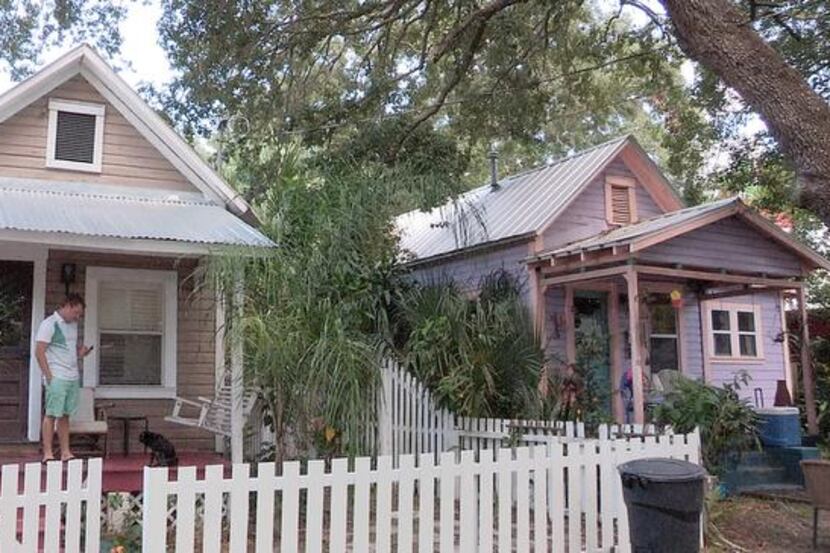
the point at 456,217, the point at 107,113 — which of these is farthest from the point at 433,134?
the point at 107,113

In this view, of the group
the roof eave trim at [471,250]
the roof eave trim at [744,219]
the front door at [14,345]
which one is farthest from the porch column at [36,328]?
the roof eave trim at [744,219]

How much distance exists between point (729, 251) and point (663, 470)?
23.8 feet

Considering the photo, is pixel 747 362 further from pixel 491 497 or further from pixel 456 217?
pixel 491 497

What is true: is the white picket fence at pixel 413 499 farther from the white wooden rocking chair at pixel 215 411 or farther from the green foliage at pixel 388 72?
the green foliage at pixel 388 72

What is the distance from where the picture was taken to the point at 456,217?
509 inches

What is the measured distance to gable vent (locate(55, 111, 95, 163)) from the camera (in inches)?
388

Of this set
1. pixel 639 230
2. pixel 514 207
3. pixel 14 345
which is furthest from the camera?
pixel 514 207

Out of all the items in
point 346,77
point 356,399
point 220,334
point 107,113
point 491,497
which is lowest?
point 491,497

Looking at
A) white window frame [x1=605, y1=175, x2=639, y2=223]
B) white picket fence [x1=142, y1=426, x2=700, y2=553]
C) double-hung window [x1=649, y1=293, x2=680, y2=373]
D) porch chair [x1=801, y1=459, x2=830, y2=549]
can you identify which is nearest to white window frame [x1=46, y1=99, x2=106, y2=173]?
white picket fence [x1=142, y1=426, x2=700, y2=553]

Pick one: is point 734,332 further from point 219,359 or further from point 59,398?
point 59,398

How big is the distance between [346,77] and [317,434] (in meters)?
9.42

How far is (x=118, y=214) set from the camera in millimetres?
8852

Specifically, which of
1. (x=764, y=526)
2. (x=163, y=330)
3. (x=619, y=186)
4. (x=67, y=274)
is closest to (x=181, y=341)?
(x=163, y=330)

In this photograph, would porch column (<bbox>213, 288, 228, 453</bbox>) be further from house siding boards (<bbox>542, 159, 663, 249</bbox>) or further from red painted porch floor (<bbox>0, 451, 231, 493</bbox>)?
house siding boards (<bbox>542, 159, 663, 249</bbox>)
